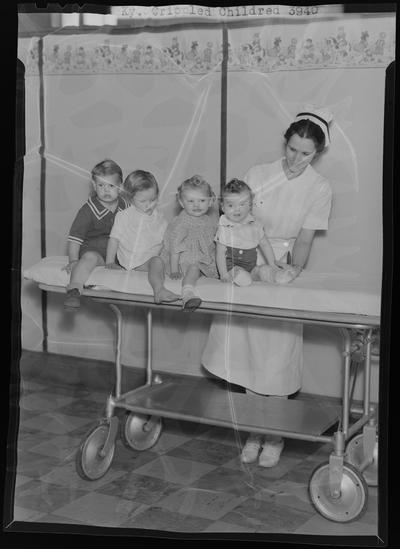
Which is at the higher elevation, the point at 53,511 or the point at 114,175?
the point at 114,175

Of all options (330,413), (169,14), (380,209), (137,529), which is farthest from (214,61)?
(137,529)

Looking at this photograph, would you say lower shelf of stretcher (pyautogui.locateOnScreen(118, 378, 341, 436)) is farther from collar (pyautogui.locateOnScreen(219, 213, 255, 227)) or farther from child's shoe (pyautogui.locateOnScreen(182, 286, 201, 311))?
collar (pyautogui.locateOnScreen(219, 213, 255, 227))

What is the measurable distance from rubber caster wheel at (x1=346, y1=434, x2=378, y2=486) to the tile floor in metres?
0.10

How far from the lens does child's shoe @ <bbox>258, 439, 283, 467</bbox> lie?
377 centimetres

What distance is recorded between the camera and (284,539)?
11.5 ft

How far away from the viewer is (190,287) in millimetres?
3512

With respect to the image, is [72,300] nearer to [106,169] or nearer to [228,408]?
[106,169]

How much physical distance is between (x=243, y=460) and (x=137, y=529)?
1.35 ft

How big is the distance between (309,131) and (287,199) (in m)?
0.22

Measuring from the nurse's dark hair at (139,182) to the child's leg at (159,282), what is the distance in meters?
0.23

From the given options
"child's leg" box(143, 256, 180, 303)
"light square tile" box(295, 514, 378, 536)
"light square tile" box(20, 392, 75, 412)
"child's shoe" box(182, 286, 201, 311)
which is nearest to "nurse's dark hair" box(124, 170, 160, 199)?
"child's leg" box(143, 256, 180, 303)

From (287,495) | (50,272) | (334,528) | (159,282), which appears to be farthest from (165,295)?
(334,528)

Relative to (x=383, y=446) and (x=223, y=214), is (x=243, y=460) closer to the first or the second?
(x=383, y=446)

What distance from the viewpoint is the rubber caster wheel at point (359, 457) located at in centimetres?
388
